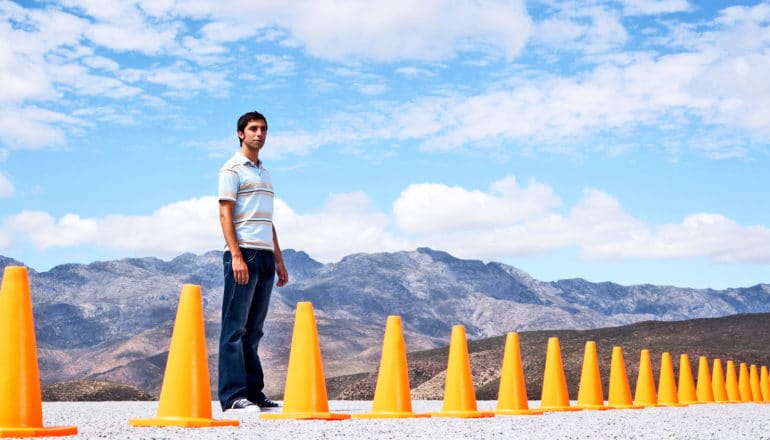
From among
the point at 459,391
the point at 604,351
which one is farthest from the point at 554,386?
the point at 604,351

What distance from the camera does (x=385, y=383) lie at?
8898 millimetres

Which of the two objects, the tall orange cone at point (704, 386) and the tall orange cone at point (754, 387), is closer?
the tall orange cone at point (704, 386)

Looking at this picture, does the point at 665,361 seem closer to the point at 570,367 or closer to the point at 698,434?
the point at 698,434

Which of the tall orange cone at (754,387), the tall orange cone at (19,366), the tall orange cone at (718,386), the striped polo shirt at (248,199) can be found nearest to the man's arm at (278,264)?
the striped polo shirt at (248,199)

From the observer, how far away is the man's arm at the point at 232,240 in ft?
27.2

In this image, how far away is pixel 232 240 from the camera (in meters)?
8.34

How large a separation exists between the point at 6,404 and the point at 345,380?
3248 cm

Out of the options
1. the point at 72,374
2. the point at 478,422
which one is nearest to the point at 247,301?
the point at 478,422

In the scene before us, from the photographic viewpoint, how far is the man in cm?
838

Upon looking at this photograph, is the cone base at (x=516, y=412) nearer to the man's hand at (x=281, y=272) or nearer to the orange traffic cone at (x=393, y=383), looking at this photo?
the orange traffic cone at (x=393, y=383)

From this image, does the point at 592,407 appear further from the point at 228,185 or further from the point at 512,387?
the point at 228,185

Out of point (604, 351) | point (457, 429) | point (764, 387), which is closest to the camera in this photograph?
point (457, 429)

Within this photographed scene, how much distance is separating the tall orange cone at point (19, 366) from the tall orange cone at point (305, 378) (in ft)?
7.01

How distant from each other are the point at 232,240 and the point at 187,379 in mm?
1611
